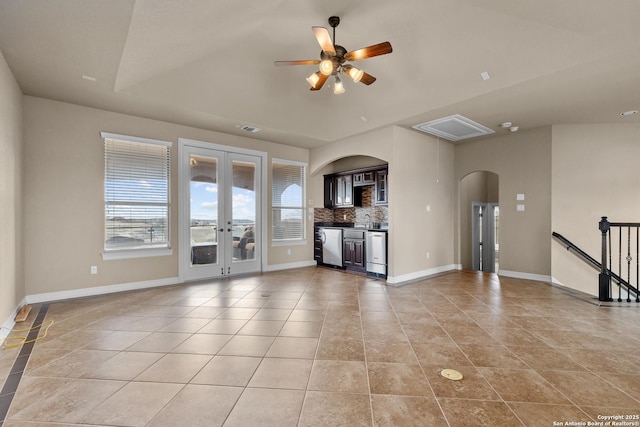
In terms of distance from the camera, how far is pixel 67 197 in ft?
13.6

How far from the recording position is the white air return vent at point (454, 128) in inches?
189

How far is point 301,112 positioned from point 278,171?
168 centimetres

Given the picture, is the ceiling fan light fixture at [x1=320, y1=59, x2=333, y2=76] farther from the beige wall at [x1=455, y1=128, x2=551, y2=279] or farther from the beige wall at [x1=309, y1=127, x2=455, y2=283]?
the beige wall at [x1=455, y1=128, x2=551, y2=279]

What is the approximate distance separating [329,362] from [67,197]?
14.3 feet

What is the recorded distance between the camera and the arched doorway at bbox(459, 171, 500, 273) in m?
7.16

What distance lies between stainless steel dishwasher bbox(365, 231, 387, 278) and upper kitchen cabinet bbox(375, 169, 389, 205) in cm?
76

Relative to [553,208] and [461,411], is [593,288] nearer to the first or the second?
[553,208]

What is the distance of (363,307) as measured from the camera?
12.4ft

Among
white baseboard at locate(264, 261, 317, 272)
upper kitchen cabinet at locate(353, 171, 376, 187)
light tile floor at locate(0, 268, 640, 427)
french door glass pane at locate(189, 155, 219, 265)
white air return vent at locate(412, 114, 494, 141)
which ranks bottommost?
light tile floor at locate(0, 268, 640, 427)

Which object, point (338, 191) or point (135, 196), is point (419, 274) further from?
Answer: point (135, 196)

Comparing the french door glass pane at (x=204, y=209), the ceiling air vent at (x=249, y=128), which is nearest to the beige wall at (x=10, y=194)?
the french door glass pane at (x=204, y=209)

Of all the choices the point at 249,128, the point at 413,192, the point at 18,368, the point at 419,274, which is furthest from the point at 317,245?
the point at 18,368

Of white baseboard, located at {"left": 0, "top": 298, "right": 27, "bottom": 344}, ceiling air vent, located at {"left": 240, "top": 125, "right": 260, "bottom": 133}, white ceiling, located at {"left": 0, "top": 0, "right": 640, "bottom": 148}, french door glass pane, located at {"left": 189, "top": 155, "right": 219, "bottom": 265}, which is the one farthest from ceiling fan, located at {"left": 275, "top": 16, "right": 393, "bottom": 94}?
white baseboard, located at {"left": 0, "top": 298, "right": 27, "bottom": 344}

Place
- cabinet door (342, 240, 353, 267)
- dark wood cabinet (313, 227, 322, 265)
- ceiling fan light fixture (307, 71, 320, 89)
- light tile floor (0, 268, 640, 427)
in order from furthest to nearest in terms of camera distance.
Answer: dark wood cabinet (313, 227, 322, 265)
cabinet door (342, 240, 353, 267)
ceiling fan light fixture (307, 71, 320, 89)
light tile floor (0, 268, 640, 427)
